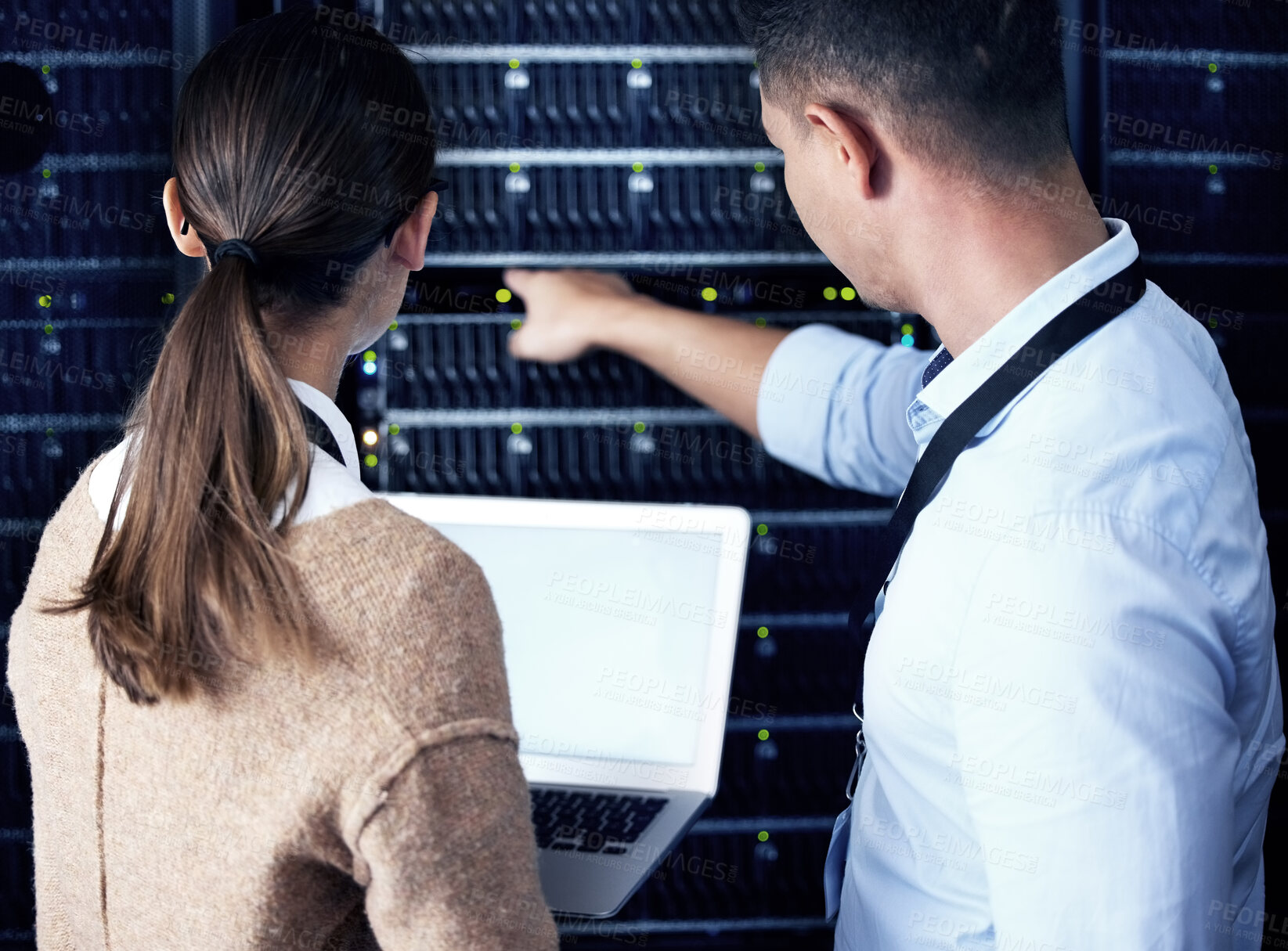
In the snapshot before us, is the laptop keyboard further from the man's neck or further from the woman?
the man's neck

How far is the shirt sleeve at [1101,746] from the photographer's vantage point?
0.71 metres

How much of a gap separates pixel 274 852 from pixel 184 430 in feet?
0.96

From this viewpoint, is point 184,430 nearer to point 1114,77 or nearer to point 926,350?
point 926,350

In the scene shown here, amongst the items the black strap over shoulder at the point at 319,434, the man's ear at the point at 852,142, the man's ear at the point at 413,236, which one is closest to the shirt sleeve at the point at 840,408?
the man's ear at the point at 852,142

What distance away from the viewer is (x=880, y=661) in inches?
35.4

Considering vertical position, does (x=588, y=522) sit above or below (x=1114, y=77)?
below

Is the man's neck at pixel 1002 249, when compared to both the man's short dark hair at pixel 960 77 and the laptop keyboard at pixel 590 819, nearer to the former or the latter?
the man's short dark hair at pixel 960 77

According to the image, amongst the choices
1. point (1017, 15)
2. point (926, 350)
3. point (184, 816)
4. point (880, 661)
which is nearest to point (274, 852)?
point (184, 816)

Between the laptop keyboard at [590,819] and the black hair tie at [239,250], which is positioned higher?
the black hair tie at [239,250]

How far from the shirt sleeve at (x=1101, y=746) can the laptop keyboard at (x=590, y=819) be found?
50 cm

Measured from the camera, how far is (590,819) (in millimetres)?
Answer: 1192

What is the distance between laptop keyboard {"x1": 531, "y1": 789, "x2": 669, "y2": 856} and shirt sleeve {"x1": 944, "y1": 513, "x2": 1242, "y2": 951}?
0.50 meters

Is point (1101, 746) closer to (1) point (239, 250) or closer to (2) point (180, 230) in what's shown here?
(1) point (239, 250)

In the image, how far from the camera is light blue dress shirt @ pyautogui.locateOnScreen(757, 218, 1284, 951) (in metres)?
0.72
